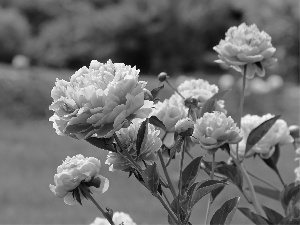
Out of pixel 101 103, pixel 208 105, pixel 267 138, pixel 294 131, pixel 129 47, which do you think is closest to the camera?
pixel 101 103

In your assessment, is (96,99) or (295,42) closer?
(96,99)

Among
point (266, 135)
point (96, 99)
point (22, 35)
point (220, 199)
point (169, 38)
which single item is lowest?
point (96, 99)

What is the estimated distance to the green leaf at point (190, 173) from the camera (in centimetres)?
83

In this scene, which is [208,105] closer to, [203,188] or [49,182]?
[203,188]

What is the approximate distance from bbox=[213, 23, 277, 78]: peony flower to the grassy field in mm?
2556

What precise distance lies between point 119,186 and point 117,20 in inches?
243

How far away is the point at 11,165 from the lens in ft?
15.2

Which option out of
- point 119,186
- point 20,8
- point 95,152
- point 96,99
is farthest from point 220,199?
point 20,8

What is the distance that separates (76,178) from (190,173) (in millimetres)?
135

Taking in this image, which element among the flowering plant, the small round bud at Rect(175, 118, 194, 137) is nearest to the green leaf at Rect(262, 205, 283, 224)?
the flowering plant

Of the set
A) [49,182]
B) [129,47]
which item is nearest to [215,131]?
[49,182]

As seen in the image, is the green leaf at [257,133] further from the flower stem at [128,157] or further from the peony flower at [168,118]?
the flower stem at [128,157]

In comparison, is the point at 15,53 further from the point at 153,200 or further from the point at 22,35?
the point at 153,200

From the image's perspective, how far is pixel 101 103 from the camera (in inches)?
26.7
